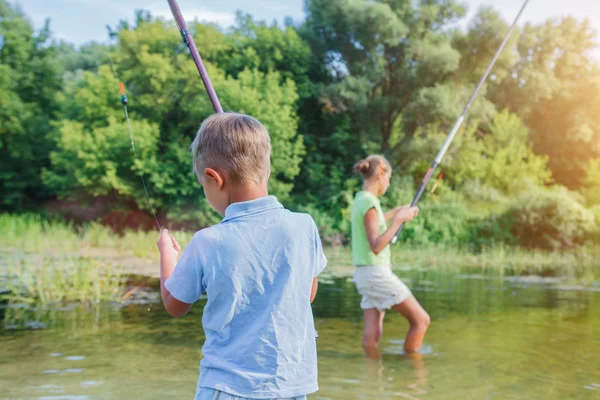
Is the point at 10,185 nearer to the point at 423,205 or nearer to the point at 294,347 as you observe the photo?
the point at 423,205

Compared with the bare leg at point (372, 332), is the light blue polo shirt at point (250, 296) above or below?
above

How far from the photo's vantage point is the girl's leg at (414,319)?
236 inches

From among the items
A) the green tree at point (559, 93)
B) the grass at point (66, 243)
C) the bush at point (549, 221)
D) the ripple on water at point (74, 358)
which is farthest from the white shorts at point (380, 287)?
the green tree at point (559, 93)

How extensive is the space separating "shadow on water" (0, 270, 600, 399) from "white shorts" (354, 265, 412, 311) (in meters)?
0.49

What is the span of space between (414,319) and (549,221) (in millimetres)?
15263

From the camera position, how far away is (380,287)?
5930 mm

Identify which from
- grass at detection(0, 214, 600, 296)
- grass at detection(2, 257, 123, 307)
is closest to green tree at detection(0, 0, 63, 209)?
grass at detection(0, 214, 600, 296)

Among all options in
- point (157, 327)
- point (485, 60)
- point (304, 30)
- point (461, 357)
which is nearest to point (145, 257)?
point (157, 327)

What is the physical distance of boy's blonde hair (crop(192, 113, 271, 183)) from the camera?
2.13 m

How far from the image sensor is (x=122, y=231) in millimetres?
26562

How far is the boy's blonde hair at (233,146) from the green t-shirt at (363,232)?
3741 millimetres

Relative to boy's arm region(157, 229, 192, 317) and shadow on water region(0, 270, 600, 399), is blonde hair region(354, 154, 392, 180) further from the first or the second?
boy's arm region(157, 229, 192, 317)

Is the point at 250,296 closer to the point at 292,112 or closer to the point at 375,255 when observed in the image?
the point at 375,255

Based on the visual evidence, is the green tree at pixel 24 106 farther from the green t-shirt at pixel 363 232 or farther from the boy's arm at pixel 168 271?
the boy's arm at pixel 168 271
